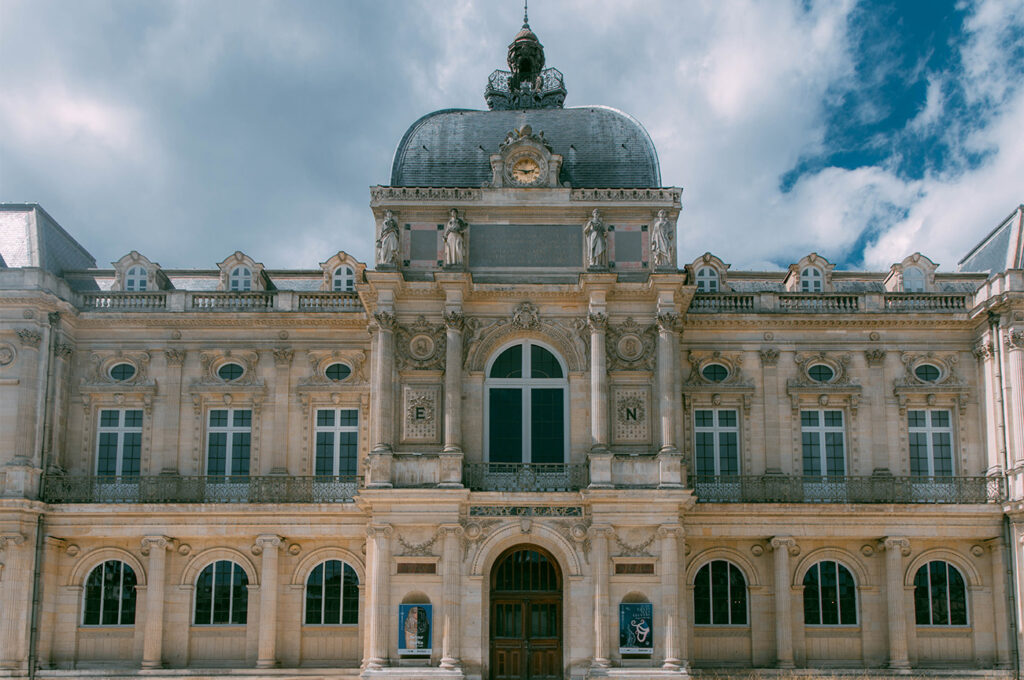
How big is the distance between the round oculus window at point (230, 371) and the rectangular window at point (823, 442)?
1862 centimetres

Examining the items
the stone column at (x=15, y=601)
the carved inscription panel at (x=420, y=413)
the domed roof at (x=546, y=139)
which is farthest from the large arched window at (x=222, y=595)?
the domed roof at (x=546, y=139)

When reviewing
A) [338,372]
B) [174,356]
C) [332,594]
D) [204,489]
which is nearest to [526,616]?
[332,594]

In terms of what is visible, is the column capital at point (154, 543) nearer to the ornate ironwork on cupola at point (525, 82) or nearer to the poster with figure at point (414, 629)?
the poster with figure at point (414, 629)

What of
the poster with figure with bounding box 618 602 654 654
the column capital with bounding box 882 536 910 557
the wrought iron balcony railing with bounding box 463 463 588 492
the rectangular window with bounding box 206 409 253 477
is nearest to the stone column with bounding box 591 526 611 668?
the poster with figure with bounding box 618 602 654 654

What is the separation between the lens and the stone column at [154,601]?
35531mm

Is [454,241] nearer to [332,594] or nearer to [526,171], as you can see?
[526,171]

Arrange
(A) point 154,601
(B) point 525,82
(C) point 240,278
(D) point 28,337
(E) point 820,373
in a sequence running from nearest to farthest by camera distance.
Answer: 1. (A) point 154,601
2. (D) point 28,337
3. (E) point 820,373
4. (C) point 240,278
5. (B) point 525,82

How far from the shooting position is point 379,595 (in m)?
32.8

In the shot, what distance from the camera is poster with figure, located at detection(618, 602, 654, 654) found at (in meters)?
32.8

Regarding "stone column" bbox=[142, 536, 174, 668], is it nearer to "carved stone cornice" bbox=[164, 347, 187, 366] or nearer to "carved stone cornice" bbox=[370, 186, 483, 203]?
"carved stone cornice" bbox=[164, 347, 187, 366]

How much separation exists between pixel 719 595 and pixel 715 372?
287 inches

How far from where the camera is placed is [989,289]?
3775 centimetres

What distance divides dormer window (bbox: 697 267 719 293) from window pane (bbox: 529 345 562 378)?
712cm

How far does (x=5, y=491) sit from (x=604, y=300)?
1894 cm
